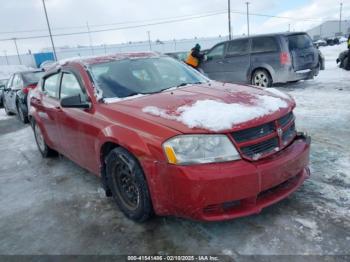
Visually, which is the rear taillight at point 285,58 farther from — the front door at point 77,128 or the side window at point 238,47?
the front door at point 77,128

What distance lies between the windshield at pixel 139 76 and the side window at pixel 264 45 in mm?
6005

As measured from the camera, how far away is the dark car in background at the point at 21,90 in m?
9.09

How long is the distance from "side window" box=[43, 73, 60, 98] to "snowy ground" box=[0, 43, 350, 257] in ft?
3.72

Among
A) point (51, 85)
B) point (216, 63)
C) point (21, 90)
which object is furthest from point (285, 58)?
point (21, 90)

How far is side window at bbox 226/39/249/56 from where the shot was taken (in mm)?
10307

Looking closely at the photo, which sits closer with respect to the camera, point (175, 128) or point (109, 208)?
point (175, 128)

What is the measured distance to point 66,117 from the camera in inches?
158

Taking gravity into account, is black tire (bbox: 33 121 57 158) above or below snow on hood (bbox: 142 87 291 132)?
below

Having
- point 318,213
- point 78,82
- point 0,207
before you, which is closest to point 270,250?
point 318,213

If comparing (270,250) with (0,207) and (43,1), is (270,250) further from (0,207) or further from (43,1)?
(43,1)

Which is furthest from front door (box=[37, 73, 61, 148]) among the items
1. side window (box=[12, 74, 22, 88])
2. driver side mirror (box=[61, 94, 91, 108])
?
side window (box=[12, 74, 22, 88])

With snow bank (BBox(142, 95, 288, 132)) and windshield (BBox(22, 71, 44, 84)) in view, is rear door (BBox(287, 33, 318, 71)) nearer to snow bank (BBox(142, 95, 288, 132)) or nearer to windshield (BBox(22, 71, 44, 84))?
snow bank (BBox(142, 95, 288, 132))

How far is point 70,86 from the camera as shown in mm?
4051

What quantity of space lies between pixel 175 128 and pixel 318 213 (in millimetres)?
1568
